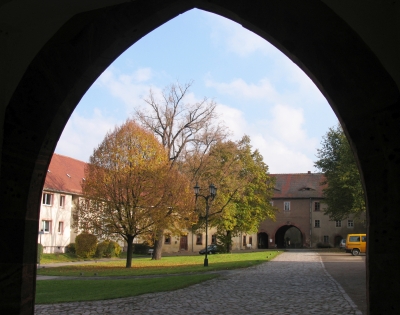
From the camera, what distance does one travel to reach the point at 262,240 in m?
75.2

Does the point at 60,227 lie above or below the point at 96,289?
above

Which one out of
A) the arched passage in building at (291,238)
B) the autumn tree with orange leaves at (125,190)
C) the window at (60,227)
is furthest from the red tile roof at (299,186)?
the autumn tree with orange leaves at (125,190)

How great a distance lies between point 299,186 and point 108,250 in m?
37.1

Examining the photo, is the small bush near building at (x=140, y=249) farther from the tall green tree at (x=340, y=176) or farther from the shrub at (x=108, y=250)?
the tall green tree at (x=340, y=176)

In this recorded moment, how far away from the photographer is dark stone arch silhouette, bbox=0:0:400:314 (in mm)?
4703

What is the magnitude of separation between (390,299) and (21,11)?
427cm

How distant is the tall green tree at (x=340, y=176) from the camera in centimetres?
4600

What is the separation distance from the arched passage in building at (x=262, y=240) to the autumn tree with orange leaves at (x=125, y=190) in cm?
4601

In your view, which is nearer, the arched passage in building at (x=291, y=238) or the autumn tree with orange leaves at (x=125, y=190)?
the autumn tree with orange leaves at (x=125, y=190)

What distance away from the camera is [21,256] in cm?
529

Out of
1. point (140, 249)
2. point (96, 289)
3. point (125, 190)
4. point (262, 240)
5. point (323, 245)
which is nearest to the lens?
point (96, 289)

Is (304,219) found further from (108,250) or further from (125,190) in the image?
(125,190)

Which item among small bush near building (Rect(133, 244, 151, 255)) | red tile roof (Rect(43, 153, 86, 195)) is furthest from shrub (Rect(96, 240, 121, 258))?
small bush near building (Rect(133, 244, 151, 255))

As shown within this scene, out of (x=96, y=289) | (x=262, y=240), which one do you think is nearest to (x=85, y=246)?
(x=96, y=289)
